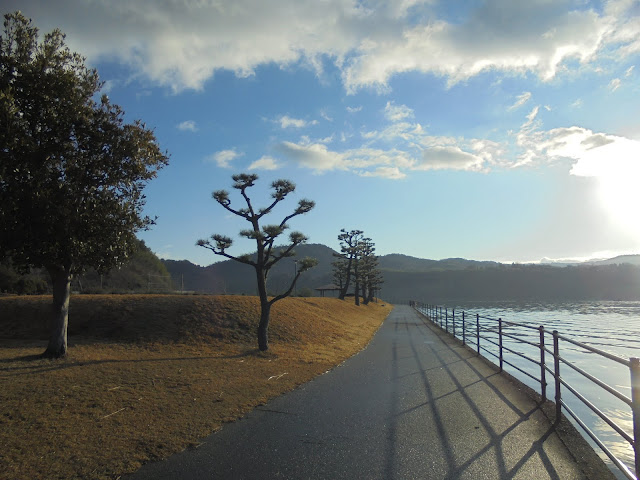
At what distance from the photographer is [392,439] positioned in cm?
520

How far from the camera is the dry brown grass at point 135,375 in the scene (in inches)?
191

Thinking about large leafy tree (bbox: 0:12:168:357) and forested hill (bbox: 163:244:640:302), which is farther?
forested hill (bbox: 163:244:640:302)

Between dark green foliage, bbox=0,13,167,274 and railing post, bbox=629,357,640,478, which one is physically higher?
dark green foliage, bbox=0,13,167,274

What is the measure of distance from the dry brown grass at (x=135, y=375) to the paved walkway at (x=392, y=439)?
0.54 metres

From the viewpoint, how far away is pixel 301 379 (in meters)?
9.26

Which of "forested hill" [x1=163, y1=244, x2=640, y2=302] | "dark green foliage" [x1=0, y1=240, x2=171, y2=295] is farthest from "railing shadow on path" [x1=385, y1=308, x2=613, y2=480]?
"forested hill" [x1=163, y1=244, x2=640, y2=302]

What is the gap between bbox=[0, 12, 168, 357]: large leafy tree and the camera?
28.1 ft

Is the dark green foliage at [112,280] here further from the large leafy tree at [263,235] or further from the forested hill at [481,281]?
the forested hill at [481,281]

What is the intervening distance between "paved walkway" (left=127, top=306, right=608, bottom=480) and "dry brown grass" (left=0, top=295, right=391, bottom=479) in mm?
538

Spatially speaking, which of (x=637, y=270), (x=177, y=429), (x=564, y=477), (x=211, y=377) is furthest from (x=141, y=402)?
(x=637, y=270)

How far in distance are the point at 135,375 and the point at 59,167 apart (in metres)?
4.70

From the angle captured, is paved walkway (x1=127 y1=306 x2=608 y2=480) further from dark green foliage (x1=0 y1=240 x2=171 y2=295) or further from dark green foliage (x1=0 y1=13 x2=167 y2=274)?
dark green foliage (x1=0 y1=240 x2=171 y2=295)

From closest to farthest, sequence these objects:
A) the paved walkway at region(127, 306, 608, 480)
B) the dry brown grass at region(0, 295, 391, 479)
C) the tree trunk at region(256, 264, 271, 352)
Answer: the paved walkway at region(127, 306, 608, 480)
the dry brown grass at region(0, 295, 391, 479)
the tree trunk at region(256, 264, 271, 352)

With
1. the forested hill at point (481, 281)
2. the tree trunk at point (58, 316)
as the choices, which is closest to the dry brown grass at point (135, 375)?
the tree trunk at point (58, 316)
